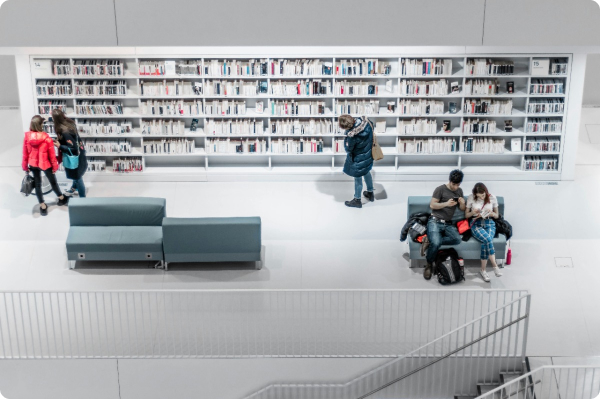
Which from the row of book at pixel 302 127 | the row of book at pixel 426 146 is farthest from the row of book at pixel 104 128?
the row of book at pixel 426 146

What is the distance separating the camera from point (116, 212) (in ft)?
33.6

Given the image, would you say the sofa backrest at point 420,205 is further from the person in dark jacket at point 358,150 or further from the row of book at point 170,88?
the row of book at point 170,88

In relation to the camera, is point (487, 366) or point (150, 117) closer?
point (487, 366)

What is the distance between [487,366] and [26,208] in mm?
5893

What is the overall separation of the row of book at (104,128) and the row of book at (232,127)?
3.37 ft

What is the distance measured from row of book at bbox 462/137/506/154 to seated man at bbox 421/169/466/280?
2.30 m

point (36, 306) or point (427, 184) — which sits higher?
point (427, 184)

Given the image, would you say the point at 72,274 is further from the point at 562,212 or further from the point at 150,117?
the point at 562,212

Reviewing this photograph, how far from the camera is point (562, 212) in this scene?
1127 cm

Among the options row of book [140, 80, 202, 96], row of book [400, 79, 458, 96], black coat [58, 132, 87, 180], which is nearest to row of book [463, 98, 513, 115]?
row of book [400, 79, 458, 96]

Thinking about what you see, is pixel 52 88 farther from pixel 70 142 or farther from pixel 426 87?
pixel 426 87

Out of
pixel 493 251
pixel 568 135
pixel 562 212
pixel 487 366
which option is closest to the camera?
pixel 487 366

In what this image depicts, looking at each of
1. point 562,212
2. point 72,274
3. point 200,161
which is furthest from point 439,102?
point 72,274

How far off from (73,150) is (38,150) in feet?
1.32
